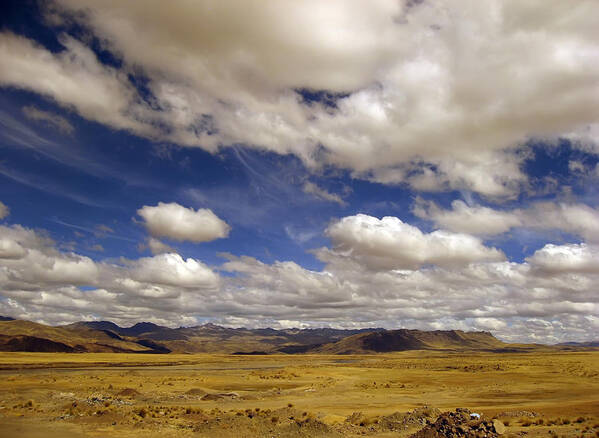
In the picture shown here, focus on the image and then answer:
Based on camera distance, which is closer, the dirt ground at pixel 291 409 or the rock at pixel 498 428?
the rock at pixel 498 428

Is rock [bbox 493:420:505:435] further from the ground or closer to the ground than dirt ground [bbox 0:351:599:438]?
further from the ground

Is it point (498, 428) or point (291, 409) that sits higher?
point (498, 428)

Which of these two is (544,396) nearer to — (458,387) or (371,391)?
(458,387)

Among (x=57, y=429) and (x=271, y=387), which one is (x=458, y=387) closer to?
(x=271, y=387)

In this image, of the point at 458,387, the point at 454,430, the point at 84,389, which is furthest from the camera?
the point at 458,387

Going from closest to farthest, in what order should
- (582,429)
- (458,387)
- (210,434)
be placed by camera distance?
(582,429), (210,434), (458,387)

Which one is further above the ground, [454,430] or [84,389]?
[454,430]

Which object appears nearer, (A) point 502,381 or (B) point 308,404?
(B) point 308,404

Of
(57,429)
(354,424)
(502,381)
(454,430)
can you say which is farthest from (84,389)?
(502,381)

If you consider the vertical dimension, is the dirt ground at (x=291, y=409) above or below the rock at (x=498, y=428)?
below

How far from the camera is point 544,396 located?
5644cm

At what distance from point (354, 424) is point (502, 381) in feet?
186

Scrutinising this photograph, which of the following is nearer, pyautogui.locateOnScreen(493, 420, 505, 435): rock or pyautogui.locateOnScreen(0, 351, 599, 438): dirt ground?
pyautogui.locateOnScreen(493, 420, 505, 435): rock

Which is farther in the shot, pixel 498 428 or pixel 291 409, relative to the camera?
pixel 291 409
